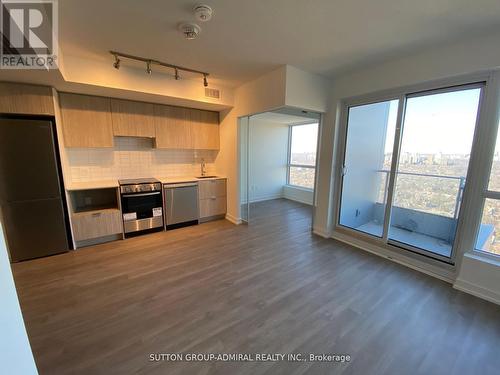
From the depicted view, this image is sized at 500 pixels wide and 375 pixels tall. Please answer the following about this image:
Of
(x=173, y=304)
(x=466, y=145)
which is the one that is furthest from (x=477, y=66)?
(x=173, y=304)

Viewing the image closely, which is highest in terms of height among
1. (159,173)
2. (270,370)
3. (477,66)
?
(477,66)

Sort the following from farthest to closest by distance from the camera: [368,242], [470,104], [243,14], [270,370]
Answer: [368,242]
[470,104]
[243,14]
[270,370]

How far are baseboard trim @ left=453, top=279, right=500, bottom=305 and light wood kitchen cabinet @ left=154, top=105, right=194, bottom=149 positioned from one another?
441 centimetres

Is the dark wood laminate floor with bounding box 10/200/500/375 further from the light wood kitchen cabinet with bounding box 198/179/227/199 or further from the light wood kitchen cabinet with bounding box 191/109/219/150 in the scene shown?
the light wood kitchen cabinet with bounding box 191/109/219/150

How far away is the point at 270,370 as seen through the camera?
59.1 inches

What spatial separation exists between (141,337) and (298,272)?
5.80ft

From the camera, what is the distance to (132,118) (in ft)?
11.9

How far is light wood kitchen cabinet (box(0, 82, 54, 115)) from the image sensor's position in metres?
2.58

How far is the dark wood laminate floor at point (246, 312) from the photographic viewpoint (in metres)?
1.56

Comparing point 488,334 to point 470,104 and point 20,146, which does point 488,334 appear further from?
point 20,146

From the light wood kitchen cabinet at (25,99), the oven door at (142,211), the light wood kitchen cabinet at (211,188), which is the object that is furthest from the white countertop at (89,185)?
the light wood kitchen cabinet at (211,188)

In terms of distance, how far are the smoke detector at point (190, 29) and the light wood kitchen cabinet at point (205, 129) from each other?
2125mm

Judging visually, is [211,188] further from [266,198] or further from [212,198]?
[266,198]

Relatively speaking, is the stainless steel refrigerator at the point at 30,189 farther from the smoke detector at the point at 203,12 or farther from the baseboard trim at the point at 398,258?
the baseboard trim at the point at 398,258
